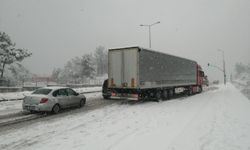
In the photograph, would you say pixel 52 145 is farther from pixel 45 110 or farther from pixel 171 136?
pixel 45 110

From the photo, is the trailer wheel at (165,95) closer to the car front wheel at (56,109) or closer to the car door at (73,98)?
the car door at (73,98)

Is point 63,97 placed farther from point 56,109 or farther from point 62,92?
point 56,109

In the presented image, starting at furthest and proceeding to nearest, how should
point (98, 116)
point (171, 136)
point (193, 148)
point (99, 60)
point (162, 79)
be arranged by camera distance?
1. point (99, 60)
2. point (162, 79)
3. point (98, 116)
4. point (171, 136)
5. point (193, 148)

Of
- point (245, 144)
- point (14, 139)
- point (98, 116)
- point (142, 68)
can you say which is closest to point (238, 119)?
point (245, 144)

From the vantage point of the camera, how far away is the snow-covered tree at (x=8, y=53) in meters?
37.5

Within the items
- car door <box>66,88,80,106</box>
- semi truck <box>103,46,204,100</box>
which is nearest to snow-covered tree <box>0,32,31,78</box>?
semi truck <box>103,46,204,100</box>

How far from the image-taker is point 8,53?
125 ft

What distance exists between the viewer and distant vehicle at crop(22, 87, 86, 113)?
13.0 meters

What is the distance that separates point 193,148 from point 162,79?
43.3 ft

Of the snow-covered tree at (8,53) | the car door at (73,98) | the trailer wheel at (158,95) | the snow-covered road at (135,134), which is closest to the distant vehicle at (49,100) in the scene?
the car door at (73,98)

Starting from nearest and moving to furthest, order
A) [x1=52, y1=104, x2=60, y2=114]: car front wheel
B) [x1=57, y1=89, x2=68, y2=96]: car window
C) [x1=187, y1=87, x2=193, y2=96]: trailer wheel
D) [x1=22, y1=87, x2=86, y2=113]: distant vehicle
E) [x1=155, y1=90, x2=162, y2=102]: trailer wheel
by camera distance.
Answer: [x1=22, y1=87, x2=86, y2=113]: distant vehicle → [x1=52, y1=104, x2=60, y2=114]: car front wheel → [x1=57, y1=89, x2=68, y2=96]: car window → [x1=155, y1=90, x2=162, y2=102]: trailer wheel → [x1=187, y1=87, x2=193, y2=96]: trailer wheel

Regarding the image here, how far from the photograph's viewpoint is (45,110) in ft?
42.8

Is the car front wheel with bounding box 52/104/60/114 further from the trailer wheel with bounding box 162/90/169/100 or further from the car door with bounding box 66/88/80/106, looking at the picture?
the trailer wheel with bounding box 162/90/169/100

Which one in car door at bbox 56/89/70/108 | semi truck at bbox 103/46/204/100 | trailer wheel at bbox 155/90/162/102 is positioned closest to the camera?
car door at bbox 56/89/70/108
